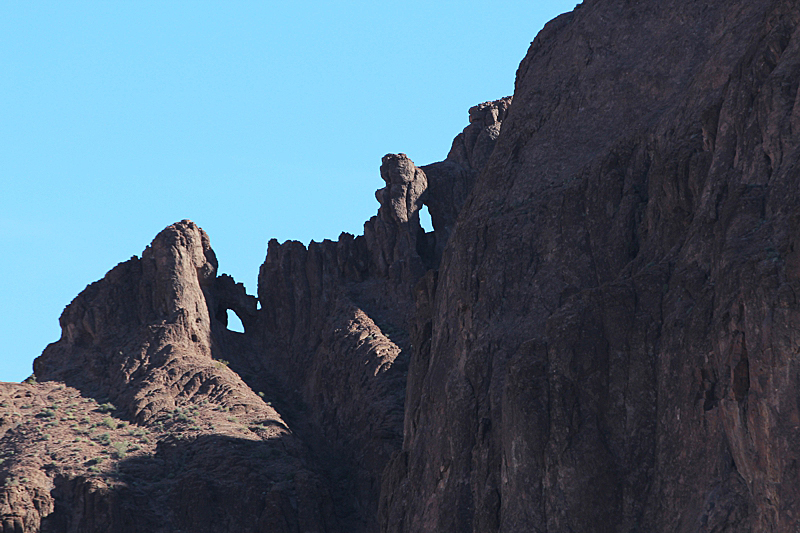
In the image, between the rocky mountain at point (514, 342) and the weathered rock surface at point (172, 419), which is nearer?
the rocky mountain at point (514, 342)

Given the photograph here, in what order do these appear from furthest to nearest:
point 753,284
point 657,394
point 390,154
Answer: point 390,154 < point 657,394 < point 753,284

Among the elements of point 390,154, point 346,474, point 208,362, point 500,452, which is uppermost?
point 390,154

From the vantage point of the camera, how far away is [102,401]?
9681 cm

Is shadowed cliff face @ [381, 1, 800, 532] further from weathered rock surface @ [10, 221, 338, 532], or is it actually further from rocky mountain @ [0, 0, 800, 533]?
weathered rock surface @ [10, 221, 338, 532]

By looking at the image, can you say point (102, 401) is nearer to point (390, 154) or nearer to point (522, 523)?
point (390, 154)

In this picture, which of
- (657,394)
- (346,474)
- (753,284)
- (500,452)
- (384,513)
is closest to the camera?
(753,284)

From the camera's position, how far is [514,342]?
6675 cm

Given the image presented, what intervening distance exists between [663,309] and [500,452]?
1050 cm

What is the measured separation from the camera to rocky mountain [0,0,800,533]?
173 feet

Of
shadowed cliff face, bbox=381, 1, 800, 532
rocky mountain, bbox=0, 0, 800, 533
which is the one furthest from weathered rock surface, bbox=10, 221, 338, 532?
shadowed cliff face, bbox=381, 1, 800, 532

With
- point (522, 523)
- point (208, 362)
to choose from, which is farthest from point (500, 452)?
point (208, 362)

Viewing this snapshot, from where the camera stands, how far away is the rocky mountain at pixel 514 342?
52.6m

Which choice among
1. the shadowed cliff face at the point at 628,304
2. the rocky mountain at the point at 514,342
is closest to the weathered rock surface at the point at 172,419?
the rocky mountain at the point at 514,342

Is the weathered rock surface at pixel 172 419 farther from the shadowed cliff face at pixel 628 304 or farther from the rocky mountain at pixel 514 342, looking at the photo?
the shadowed cliff face at pixel 628 304
